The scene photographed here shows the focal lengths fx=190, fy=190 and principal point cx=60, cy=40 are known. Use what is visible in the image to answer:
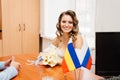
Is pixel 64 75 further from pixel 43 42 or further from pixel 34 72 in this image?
pixel 43 42

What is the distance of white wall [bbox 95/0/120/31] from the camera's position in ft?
8.46

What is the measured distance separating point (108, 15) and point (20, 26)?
185cm

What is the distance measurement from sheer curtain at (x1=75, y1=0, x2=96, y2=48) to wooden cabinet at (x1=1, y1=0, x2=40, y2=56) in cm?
94

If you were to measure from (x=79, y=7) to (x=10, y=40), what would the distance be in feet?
4.89

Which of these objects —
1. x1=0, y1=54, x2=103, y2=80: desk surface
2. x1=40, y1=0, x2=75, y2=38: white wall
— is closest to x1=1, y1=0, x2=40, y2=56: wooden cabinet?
x1=40, y1=0, x2=75, y2=38: white wall

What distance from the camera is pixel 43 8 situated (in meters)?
3.91

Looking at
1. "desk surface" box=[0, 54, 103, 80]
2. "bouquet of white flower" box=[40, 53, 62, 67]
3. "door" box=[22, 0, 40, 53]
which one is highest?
"door" box=[22, 0, 40, 53]

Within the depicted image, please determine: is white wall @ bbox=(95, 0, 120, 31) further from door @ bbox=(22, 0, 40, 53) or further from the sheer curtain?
door @ bbox=(22, 0, 40, 53)

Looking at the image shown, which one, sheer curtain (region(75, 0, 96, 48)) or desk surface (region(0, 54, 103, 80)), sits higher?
sheer curtain (region(75, 0, 96, 48))

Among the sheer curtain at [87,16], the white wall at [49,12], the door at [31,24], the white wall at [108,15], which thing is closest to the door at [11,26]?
the door at [31,24]

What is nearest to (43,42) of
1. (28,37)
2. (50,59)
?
(28,37)

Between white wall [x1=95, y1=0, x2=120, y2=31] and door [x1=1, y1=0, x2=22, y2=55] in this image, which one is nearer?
white wall [x1=95, y1=0, x2=120, y2=31]

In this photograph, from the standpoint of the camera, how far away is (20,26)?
381 centimetres

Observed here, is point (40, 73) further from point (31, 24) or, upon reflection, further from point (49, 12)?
point (49, 12)
